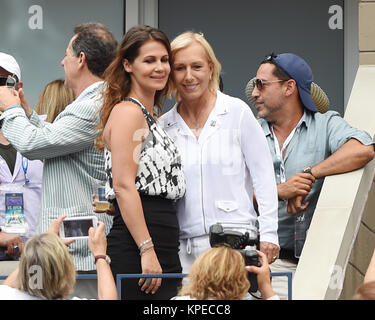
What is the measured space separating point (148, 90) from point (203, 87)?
342mm

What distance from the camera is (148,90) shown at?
575 cm

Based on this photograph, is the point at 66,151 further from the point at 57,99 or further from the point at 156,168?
the point at 57,99

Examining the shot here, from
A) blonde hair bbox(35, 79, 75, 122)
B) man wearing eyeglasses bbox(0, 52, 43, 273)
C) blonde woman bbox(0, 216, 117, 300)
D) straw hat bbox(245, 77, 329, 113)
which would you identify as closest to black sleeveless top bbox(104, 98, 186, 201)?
blonde woman bbox(0, 216, 117, 300)

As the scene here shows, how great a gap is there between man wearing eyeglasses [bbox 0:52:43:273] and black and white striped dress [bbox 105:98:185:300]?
4.40 ft

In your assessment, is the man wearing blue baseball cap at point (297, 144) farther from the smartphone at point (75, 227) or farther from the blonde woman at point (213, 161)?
the smartphone at point (75, 227)

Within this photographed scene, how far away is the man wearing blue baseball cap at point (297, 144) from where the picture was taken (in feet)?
21.2

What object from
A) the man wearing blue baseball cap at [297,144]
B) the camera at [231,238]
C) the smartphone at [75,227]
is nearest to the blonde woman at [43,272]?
the camera at [231,238]

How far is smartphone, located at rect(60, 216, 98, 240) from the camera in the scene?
5.66 meters

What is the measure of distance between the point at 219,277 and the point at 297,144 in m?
2.21

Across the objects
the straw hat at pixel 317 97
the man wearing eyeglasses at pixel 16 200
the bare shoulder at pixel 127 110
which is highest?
the bare shoulder at pixel 127 110

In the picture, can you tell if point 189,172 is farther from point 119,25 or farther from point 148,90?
point 119,25

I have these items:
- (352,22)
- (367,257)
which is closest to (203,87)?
(367,257)

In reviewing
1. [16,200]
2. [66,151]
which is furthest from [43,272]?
[16,200]

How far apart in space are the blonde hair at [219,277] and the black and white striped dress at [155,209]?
820 millimetres
